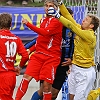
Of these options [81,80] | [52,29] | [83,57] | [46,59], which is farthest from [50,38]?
[81,80]

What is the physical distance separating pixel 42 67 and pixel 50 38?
0.39m

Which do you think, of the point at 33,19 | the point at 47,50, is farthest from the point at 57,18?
the point at 33,19

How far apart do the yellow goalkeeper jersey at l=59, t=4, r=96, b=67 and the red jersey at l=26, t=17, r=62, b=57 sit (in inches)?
7.3

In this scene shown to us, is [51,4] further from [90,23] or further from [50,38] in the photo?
[90,23]

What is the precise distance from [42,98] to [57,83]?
1.02ft

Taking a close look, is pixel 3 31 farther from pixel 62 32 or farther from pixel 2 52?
pixel 62 32

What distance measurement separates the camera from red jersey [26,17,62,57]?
18.3ft

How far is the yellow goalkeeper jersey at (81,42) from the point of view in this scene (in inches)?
210

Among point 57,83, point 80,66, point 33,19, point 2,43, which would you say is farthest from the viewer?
point 33,19

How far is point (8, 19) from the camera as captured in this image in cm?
522

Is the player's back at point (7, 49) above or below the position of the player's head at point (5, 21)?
below

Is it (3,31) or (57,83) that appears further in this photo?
(57,83)

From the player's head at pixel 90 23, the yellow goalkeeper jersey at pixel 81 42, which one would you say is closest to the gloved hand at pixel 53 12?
the yellow goalkeeper jersey at pixel 81 42

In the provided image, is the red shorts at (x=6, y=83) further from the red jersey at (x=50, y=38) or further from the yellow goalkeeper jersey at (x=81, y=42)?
the yellow goalkeeper jersey at (x=81, y=42)
